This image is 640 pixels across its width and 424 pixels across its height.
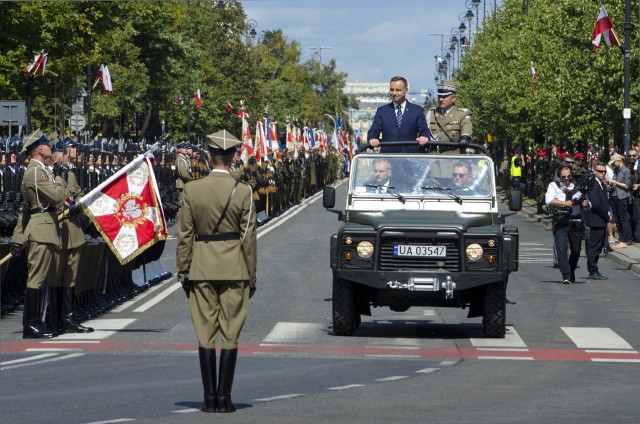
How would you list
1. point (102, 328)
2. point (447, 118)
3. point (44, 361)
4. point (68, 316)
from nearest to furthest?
point (44, 361)
point (68, 316)
point (102, 328)
point (447, 118)

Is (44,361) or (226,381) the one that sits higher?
(226,381)

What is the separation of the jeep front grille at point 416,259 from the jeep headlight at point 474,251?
0.12 meters

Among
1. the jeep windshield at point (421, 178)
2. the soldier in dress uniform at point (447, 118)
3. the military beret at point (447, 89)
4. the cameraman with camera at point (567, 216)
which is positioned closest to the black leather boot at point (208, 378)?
the jeep windshield at point (421, 178)

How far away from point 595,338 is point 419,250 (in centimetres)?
223

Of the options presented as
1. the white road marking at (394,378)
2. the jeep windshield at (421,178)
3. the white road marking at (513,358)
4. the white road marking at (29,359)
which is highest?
the jeep windshield at (421,178)

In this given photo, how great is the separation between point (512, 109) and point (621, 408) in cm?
5153

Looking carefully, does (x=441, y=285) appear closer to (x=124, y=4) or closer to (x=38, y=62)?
(x=38, y=62)

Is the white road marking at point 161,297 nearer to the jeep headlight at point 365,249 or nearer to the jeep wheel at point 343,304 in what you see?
the jeep wheel at point 343,304

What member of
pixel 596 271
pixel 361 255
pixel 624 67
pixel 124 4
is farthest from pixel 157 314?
pixel 124 4

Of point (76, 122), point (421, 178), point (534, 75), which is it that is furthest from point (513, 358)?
point (76, 122)

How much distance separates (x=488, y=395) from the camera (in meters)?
11.9

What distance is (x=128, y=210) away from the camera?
1867 centimetres

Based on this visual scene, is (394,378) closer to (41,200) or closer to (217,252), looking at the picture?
(217,252)

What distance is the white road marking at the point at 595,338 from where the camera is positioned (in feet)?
52.4
